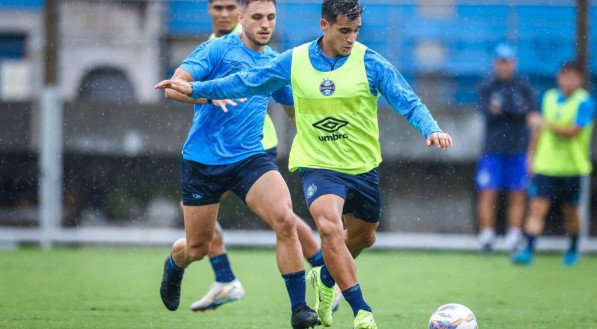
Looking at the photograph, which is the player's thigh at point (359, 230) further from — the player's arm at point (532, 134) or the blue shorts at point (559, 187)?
the player's arm at point (532, 134)

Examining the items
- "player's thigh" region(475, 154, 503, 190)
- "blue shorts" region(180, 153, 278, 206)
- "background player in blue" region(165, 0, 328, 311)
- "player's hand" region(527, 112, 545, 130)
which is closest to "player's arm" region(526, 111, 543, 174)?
"player's hand" region(527, 112, 545, 130)

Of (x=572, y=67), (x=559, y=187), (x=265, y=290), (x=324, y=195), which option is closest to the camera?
(x=324, y=195)

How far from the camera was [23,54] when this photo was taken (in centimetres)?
1669

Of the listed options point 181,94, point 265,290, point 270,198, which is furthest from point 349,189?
point 265,290

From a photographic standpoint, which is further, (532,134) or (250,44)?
(532,134)

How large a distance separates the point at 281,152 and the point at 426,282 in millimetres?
4054

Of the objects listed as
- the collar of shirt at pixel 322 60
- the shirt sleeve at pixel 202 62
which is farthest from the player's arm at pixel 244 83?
the shirt sleeve at pixel 202 62

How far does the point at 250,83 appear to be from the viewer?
738 centimetres

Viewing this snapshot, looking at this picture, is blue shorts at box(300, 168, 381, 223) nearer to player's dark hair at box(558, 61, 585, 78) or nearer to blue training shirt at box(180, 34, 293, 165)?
blue training shirt at box(180, 34, 293, 165)

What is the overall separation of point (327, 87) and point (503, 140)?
299 inches

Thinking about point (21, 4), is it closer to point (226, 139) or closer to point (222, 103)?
point (226, 139)

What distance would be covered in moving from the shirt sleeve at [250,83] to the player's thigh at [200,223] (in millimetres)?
1065

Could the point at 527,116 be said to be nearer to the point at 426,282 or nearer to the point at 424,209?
the point at 424,209

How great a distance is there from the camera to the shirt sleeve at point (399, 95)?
6.96m
